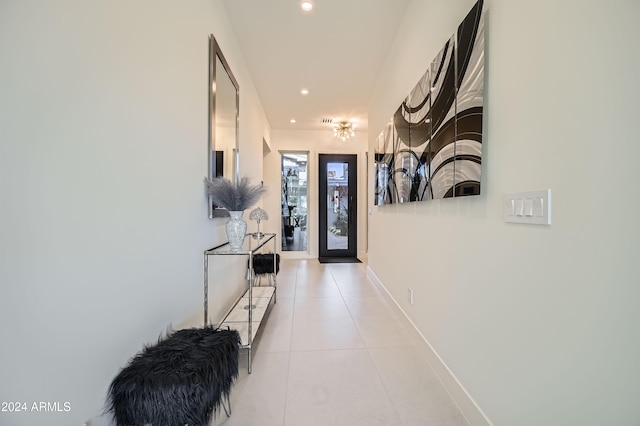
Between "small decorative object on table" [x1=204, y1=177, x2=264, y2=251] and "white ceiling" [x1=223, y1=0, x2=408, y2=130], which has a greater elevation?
"white ceiling" [x1=223, y1=0, x2=408, y2=130]

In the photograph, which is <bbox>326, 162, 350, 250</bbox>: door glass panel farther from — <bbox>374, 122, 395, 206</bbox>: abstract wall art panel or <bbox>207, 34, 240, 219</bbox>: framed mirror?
<bbox>207, 34, 240, 219</bbox>: framed mirror

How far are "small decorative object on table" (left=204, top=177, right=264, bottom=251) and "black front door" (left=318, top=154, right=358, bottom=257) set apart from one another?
13.3ft

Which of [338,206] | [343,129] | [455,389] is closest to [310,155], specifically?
[343,129]

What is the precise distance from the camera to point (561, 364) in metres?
0.86

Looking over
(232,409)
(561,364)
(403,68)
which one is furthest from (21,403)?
(403,68)

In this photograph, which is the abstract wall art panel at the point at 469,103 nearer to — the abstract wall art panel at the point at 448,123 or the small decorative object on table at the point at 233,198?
the abstract wall art panel at the point at 448,123

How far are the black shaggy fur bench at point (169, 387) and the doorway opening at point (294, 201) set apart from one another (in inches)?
192

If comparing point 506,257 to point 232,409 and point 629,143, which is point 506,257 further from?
point 232,409

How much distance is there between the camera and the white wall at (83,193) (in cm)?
72

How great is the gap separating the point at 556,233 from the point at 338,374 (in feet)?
4.91

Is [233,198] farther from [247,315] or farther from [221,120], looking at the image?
[247,315]

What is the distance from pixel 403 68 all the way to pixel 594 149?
2183 millimetres

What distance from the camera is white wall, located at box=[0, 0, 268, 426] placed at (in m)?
0.72

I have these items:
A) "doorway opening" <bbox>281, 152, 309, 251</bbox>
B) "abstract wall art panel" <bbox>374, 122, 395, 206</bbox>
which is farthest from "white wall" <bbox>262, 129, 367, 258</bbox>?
"abstract wall art panel" <bbox>374, 122, 395, 206</bbox>
